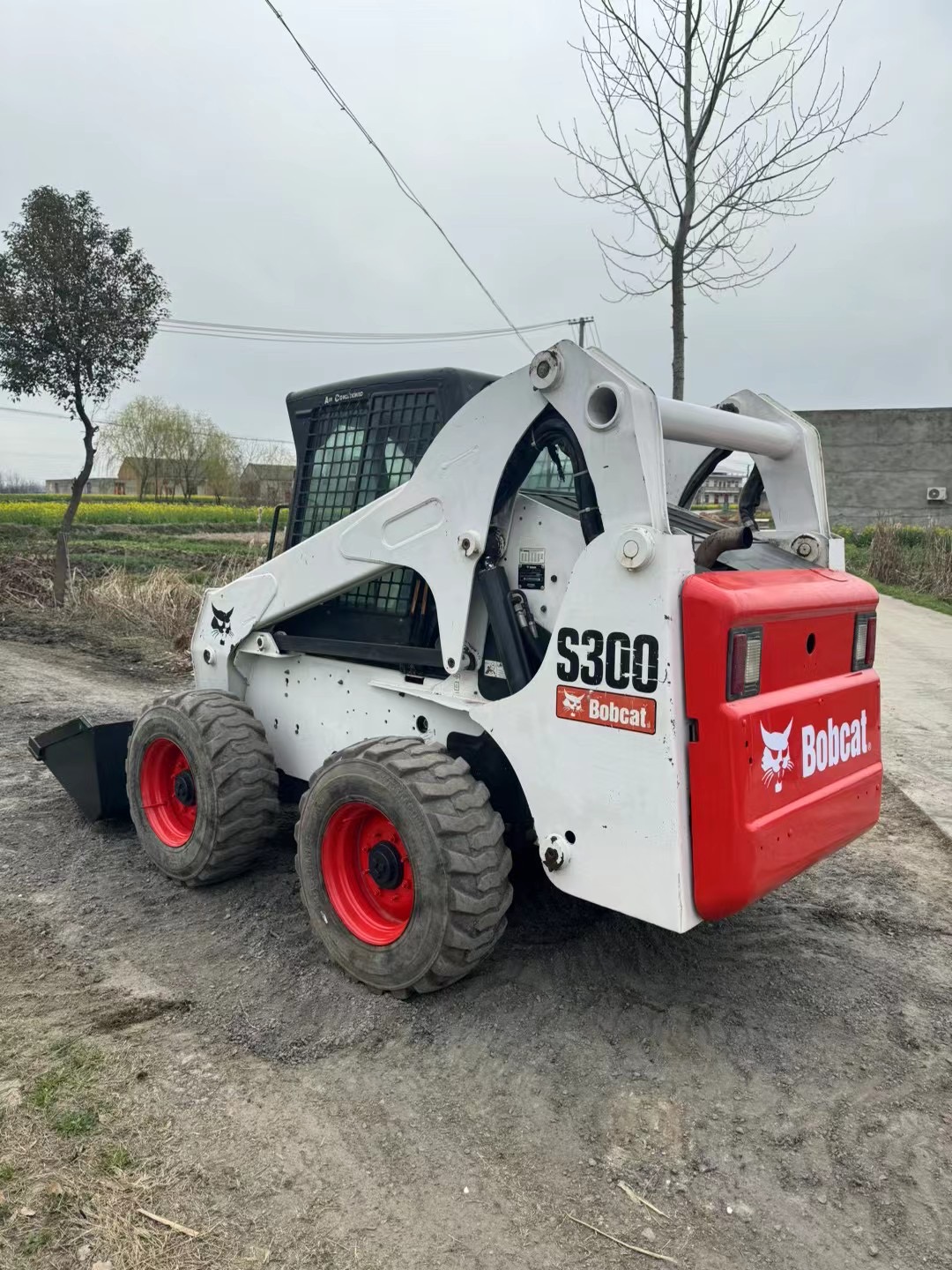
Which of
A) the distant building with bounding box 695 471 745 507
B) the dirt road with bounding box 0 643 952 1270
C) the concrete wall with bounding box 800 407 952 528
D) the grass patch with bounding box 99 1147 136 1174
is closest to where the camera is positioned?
the dirt road with bounding box 0 643 952 1270

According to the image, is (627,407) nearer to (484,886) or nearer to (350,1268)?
(484,886)

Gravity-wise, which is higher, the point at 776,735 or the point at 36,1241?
the point at 776,735

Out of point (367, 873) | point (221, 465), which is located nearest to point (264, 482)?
point (221, 465)

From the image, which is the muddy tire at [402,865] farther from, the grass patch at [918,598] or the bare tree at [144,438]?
the bare tree at [144,438]

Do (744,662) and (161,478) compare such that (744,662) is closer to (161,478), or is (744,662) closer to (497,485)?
(497,485)

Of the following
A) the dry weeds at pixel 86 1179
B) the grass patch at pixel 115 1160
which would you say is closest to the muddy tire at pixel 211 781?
the dry weeds at pixel 86 1179

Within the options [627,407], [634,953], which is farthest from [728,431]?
[634,953]

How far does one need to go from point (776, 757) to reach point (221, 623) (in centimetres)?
279

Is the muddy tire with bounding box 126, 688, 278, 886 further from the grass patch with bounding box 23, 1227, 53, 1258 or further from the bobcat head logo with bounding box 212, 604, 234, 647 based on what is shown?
the grass patch with bounding box 23, 1227, 53, 1258

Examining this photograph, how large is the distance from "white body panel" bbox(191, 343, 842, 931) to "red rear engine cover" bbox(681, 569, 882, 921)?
69 millimetres

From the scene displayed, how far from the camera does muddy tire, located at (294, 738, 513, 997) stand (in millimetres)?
3143

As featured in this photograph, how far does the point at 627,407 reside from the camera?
2889 millimetres

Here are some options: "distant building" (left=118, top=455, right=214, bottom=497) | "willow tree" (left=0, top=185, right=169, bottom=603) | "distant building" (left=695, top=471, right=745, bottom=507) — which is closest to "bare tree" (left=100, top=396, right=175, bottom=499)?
"distant building" (left=118, top=455, right=214, bottom=497)

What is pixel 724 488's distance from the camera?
42688mm
